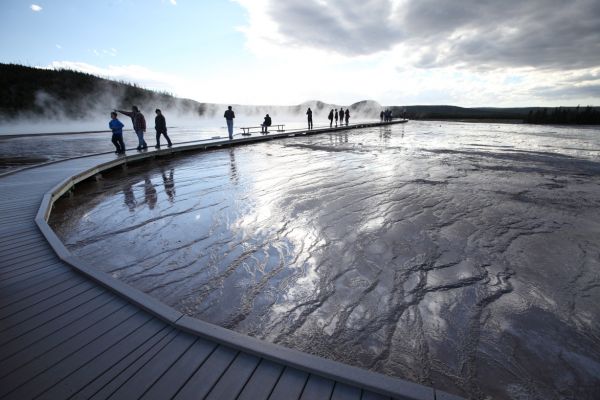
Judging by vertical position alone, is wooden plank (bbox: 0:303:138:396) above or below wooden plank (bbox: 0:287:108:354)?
below

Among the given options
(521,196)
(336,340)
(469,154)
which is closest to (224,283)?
(336,340)

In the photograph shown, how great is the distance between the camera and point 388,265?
3.82 metres

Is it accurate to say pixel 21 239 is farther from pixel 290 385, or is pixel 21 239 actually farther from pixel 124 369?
pixel 290 385

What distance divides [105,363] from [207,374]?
73 centimetres

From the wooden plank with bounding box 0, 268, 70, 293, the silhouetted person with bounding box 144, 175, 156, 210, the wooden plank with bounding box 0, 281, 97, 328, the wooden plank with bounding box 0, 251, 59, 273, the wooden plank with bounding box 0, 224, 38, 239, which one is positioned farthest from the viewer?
the silhouetted person with bounding box 144, 175, 156, 210

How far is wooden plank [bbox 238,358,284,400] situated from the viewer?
1742 millimetres

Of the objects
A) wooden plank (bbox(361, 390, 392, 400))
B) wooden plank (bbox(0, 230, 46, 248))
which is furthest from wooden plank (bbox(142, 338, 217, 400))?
wooden plank (bbox(0, 230, 46, 248))

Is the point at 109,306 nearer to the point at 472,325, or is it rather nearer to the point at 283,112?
the point at 472,325

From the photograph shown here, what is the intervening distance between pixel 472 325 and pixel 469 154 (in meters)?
12.1

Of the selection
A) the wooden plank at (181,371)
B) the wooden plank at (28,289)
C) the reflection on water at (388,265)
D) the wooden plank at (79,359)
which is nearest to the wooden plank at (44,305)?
the wooden plank at (28,289)

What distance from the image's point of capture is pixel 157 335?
7.37 feet

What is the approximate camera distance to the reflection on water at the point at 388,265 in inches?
97.0

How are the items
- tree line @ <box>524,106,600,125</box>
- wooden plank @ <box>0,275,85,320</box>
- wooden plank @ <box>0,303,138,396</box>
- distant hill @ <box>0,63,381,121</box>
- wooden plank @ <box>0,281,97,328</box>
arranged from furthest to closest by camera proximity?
1. distant hill @ <box>0,63,381,121</box>
2. tree line @ <box>524,106,600,125</box>
3. wooden plank @ <box>0,275,85,320</box>
4. wooden plank @ <box>0,281,97,328</box>
5. wooden plank @ <box>0,303,138,396</box>

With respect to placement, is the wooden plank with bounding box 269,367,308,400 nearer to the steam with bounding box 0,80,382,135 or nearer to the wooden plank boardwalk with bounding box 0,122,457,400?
the wooden plank boardwalk with bounding box 0,122,457,400
